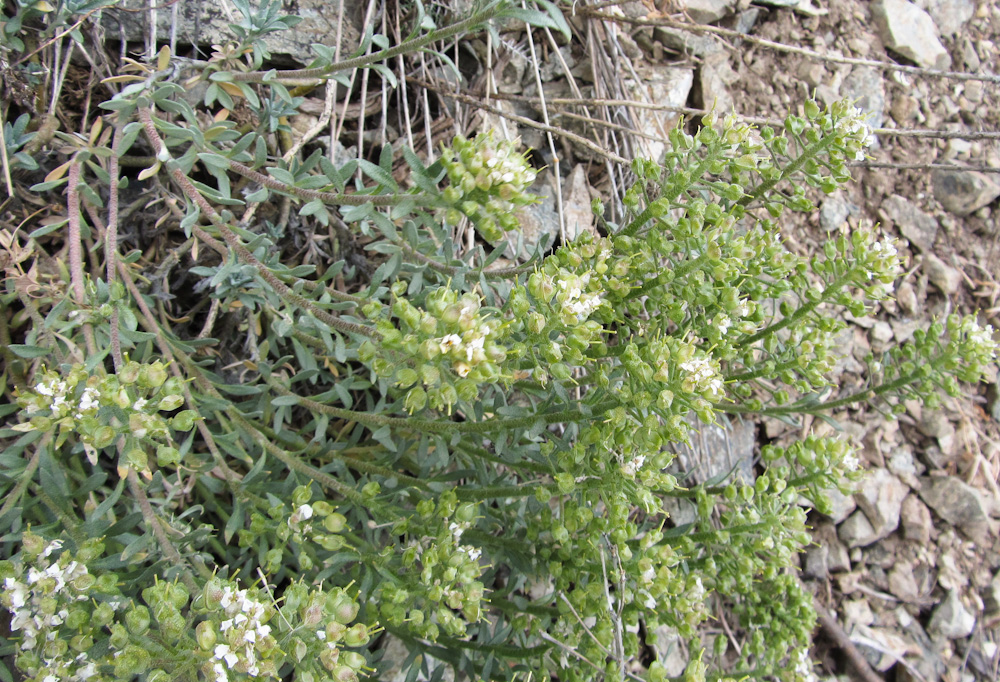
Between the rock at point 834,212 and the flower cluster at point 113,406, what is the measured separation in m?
4.14

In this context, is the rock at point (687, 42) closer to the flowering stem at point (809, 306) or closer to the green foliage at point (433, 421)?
the green foliage at point (433, 421)

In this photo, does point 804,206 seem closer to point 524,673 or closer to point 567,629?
point 567,629

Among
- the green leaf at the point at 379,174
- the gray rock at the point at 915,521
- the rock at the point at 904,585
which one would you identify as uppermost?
the green leaf at the point at 379,174

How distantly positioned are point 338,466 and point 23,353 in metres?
1.23

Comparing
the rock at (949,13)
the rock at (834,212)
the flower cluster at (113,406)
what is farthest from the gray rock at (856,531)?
the flower cluster at (113,406)

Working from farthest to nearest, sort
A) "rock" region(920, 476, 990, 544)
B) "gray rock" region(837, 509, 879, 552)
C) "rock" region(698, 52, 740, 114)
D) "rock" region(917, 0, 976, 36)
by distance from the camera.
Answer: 1. "rock" region(917, 0, 976, 36)
2. "rock" region(920, 476, 990, 544)
3. "rock" region(698, 52, 740, 114)
4. "gray rock" region(837, 509, 879, 552)

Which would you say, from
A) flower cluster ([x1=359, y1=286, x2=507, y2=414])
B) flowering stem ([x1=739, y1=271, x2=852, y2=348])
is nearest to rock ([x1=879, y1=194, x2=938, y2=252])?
flowering stem ([x1=739, y1=271, x2=852, y2=348])

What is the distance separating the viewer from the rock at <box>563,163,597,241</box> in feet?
12.7

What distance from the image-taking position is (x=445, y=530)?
7.95 ft

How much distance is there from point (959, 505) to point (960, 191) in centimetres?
225

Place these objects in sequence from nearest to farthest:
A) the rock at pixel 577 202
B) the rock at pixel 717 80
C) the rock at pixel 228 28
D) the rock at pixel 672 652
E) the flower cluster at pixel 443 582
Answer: the flower cluster at pixel 443 582
the rock at pixel 228 28
the rock at pixel 672 652
the rock at pixel 577 202
the rock at pixel 717 80

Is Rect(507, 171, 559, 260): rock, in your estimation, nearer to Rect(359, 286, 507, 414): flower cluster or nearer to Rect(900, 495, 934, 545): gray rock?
Rect(359, 286, 507, 414): flower cluster

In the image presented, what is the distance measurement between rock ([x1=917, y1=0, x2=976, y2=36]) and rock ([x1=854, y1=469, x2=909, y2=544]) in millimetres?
3497

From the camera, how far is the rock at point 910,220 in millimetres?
4914
